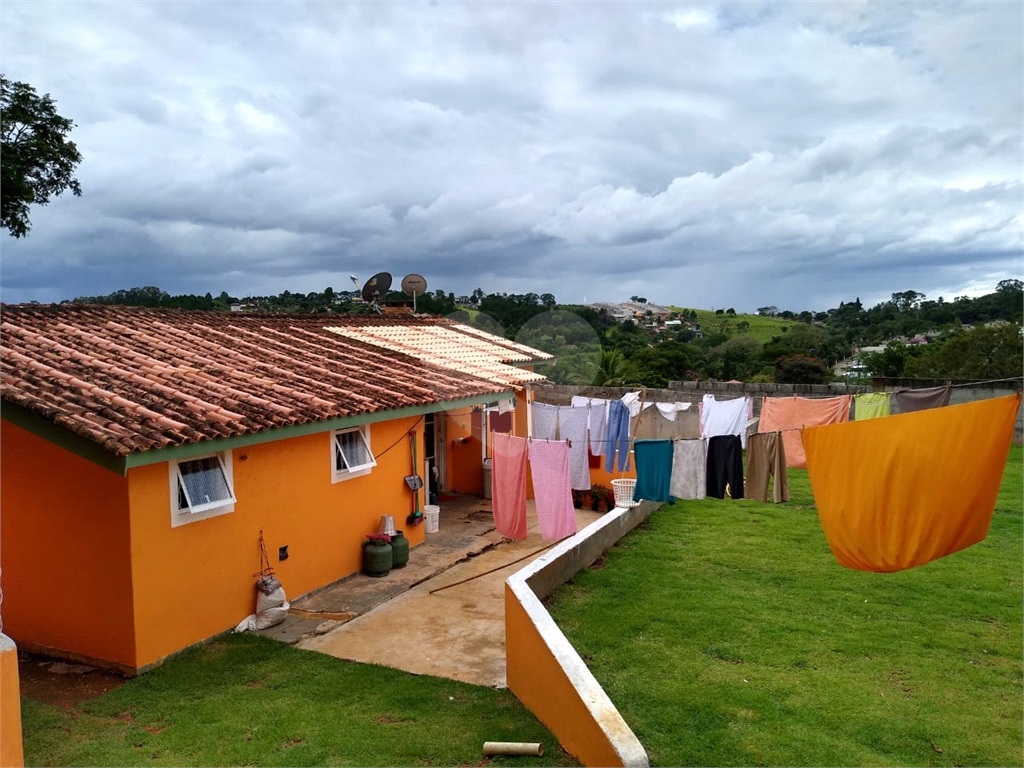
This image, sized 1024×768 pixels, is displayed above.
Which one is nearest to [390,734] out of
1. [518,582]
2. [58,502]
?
[518,582]

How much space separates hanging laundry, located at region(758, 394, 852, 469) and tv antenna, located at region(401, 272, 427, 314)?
390 inches

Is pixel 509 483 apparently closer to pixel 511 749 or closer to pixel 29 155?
pixel 511 749

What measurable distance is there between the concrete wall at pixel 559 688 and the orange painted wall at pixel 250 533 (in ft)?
9.96

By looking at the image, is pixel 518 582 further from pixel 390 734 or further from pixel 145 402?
pixel 145 402

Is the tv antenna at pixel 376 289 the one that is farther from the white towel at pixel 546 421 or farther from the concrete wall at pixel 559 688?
the concrete wall at pixel 559 688

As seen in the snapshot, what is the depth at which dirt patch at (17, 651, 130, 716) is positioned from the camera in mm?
6848

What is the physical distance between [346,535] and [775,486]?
581 centimetres

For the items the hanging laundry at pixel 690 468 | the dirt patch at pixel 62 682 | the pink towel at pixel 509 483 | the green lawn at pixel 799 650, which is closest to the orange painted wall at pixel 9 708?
the dirt patch at pixel 62 682

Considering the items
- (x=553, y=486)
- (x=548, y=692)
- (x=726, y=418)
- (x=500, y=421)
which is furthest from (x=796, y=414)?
(x=548, y=692)

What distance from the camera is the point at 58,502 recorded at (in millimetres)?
7633

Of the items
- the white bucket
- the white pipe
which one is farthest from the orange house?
the white pipe

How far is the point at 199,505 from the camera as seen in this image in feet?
25.7

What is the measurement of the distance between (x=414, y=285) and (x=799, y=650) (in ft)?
48.2

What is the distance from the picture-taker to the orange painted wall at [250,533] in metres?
7.36
